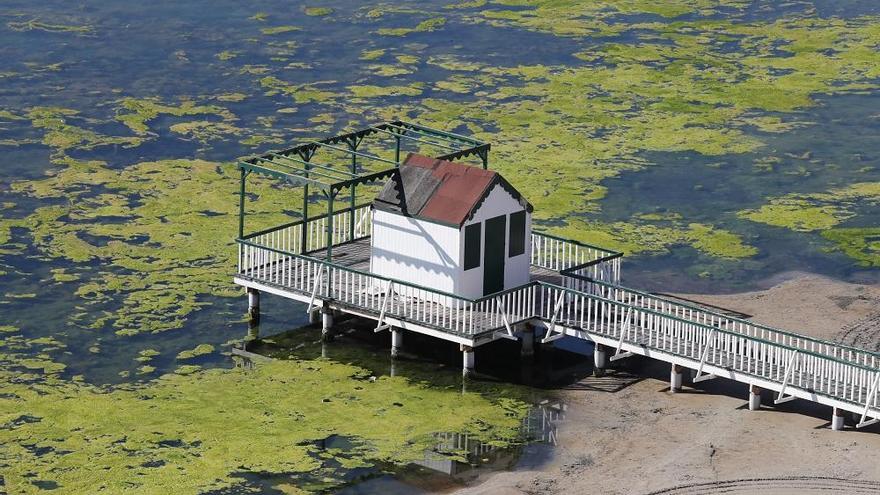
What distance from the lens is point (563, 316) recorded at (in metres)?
51.0

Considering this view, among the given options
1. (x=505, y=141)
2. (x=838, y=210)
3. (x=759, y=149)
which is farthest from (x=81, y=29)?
(x=838, y=210)

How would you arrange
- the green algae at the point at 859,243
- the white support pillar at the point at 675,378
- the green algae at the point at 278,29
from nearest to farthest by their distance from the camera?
the white support pillar at the point at 675,378
the green algae at the point at 859,243
the green algae at the point at 278,29

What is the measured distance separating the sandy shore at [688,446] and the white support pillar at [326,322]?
7.25 metres

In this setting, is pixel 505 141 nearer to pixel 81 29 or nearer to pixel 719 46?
pixel 719 46

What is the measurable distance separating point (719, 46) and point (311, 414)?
4742 centimetres

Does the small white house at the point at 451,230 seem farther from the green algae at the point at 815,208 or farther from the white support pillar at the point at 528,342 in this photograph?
the green algae at the point at 815,208

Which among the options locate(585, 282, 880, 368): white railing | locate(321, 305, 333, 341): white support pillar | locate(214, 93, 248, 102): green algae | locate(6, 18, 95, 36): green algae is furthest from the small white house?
locate(6, 18, 95, 36): green algae

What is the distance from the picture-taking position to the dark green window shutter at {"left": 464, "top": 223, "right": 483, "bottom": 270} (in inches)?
2003

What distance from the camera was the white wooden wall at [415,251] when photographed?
5097 cm

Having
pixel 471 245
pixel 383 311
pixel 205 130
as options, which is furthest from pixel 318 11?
pixel 383 311

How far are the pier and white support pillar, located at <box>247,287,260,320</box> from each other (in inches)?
1.6

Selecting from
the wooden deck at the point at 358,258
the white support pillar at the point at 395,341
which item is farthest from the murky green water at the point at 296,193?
the wooden deck at the point at 358,258

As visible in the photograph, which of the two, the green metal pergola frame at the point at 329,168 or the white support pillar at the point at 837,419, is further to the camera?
the green metal pergola frame at the point at 329,168

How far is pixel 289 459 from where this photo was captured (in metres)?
44.6
